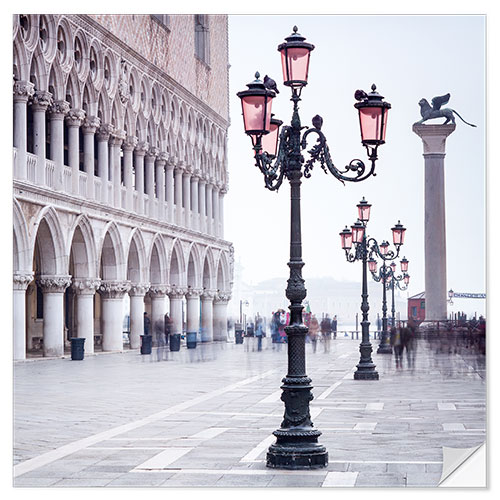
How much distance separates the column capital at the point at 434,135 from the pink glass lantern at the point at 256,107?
2.22 meters

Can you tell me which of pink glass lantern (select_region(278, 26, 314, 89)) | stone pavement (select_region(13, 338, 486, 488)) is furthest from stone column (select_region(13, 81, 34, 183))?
pink glass lantern (select_region(278, 26, 314, 89))

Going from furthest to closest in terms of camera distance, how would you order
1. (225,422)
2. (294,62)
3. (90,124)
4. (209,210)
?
(90,124) < (209,210) < (225,422) < (294,62)

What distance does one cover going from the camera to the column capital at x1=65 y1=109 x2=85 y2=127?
2675 centimetres

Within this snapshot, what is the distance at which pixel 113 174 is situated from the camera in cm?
2933

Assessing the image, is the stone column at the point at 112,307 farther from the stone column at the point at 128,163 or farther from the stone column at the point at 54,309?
the stone column at the point at 54,309

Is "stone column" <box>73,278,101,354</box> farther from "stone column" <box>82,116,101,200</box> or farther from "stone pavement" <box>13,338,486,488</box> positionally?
"stone pavement" <box>13,338,486,488</box>

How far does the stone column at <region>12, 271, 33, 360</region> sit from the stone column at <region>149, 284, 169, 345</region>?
19.7 feet

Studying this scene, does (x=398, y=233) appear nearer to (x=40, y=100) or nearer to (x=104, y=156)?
(x=40, y=100)

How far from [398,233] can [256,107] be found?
8.77 metres

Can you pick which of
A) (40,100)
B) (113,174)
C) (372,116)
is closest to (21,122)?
(40,100)

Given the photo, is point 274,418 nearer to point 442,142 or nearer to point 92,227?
point 442,142

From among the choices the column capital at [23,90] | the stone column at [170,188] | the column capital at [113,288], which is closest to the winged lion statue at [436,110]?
the column capital at [23,90]

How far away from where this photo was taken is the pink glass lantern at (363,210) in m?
17.3

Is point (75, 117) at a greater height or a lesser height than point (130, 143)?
greater
